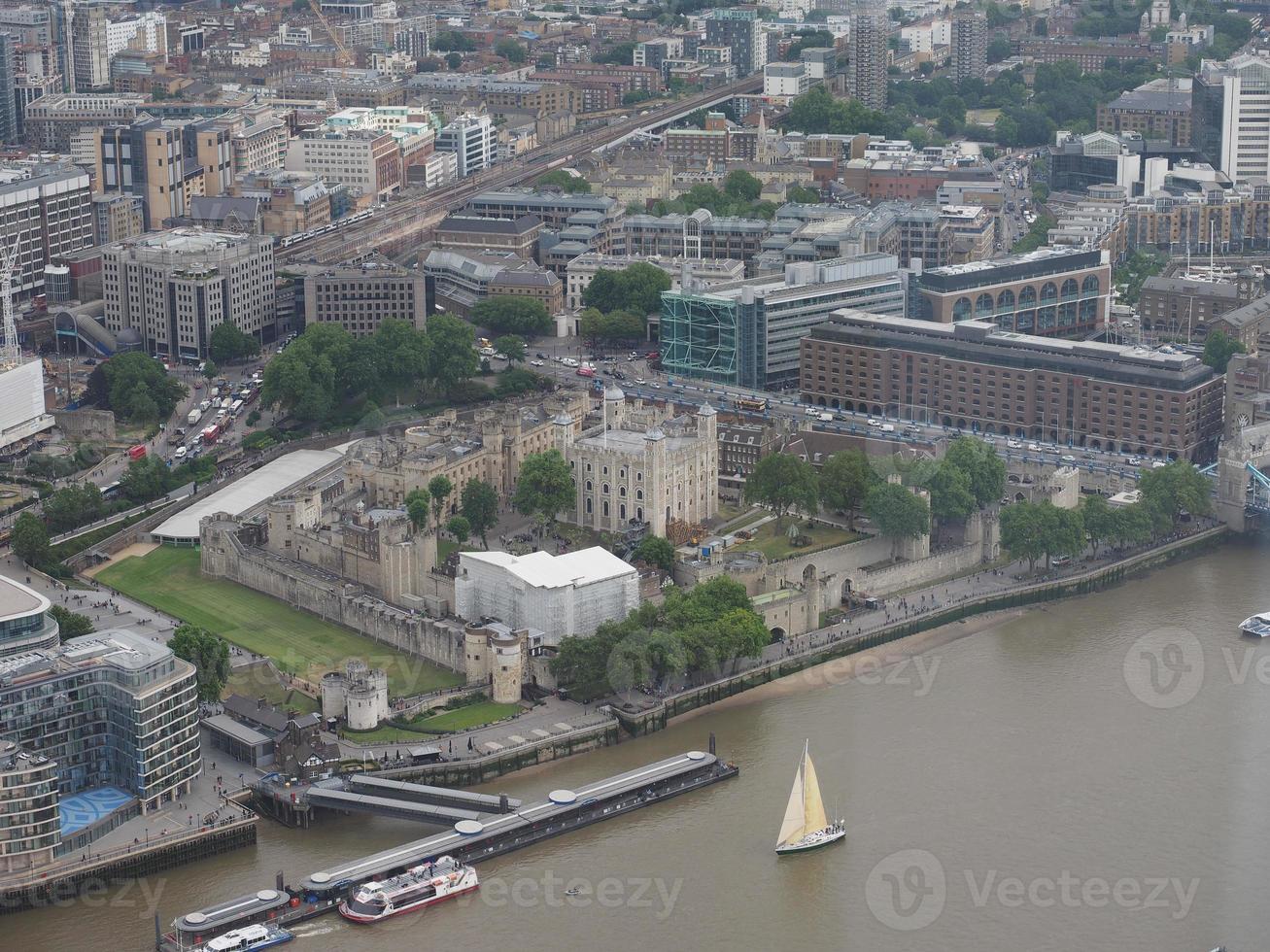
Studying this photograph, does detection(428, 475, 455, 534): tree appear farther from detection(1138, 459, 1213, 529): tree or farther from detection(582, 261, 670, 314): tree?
detection(582, 261, 670, 314): tree

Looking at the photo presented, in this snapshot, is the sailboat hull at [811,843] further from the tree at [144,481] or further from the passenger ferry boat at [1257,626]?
the tree at [144,481]

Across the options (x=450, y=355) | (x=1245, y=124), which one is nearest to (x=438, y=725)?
(x=450, y=355)

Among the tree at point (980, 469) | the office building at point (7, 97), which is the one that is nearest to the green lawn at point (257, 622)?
the tree at point (980, 469)

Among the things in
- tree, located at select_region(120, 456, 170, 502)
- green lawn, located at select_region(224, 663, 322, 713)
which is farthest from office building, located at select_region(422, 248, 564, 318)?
green lawn, located at select_region(224, 663, 322, 713)

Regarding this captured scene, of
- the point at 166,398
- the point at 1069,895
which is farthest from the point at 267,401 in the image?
the point at 1069,895

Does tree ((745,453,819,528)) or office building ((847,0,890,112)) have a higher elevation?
office building ((847,0,890,112))

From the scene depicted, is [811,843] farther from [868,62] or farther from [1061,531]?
[868,62]

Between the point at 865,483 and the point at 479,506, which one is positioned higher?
the point at 865,483

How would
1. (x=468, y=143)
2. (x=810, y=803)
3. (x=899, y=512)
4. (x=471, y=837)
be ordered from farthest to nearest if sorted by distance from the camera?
(x=468, y=143)
(x=899, y=512)
(x=471, y=837)
(x=810, y=803)
